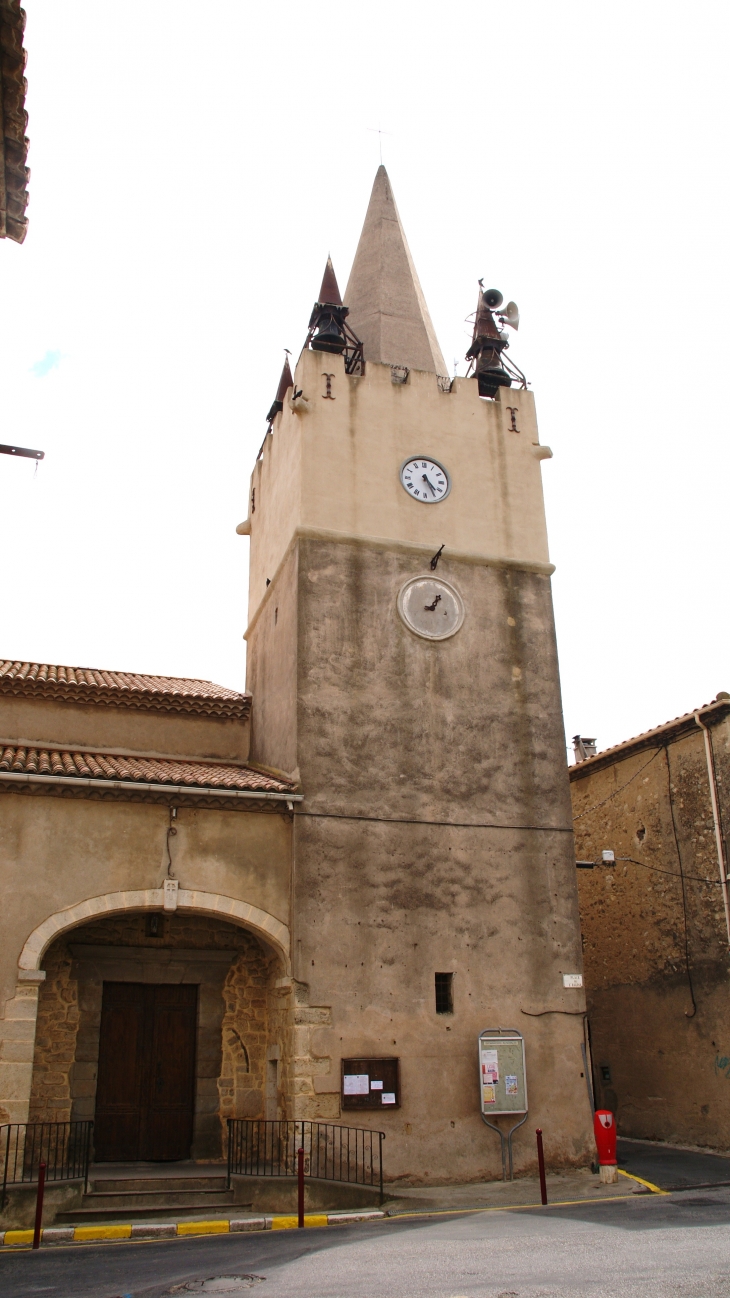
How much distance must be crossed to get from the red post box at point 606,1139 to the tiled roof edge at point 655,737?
7003mm

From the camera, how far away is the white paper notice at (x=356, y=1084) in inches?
539

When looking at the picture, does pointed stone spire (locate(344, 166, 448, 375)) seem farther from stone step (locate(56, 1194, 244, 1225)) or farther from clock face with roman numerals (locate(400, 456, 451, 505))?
stone step (locate(56, 1194, 244, 1225))

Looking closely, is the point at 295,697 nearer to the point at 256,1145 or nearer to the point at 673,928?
the point at 256,1145

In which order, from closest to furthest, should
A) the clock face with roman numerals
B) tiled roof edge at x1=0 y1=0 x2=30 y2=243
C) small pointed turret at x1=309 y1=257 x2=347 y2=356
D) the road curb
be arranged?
tiled roof edge at x1=0 y1=0 x2=30 y2=243
the road curb
the clock face with roman numerals
small pointed turret at x1=309 y1=257 x2=347 y2=356

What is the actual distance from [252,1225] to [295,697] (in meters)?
A: 7.22

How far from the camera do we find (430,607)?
16.9 m

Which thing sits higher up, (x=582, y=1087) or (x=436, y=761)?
(x=436, y=761)

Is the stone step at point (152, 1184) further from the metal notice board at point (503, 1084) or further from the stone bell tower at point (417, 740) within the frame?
the metal notice board at point (503, 1084)

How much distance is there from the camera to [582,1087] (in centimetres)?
1488

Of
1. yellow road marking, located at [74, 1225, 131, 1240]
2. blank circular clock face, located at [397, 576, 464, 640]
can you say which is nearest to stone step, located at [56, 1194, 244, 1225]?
yellow road marking, located at [74, 1225, 131, 1240]

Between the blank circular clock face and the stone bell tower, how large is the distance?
38mm

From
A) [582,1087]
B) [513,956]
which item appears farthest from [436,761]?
[582,1087]

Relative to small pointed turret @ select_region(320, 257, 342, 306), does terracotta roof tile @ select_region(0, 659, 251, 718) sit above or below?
below

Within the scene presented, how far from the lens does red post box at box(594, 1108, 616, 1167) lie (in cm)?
1402
